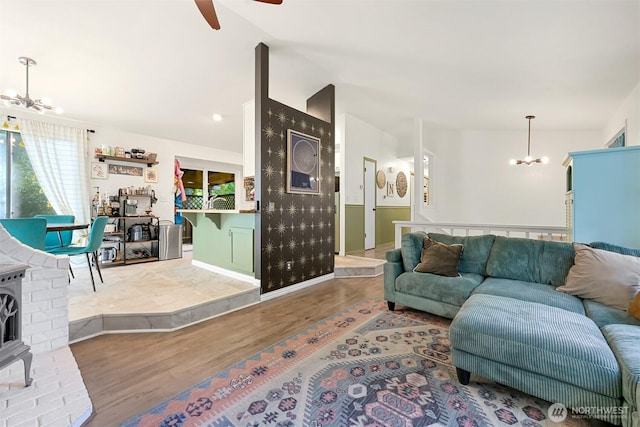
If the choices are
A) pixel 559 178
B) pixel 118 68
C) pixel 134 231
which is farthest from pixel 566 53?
pixel 134 231

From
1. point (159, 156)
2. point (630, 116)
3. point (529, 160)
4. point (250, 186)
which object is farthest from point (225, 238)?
point (529, 160)

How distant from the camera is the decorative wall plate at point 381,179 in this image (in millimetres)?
6465

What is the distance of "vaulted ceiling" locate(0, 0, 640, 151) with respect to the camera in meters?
2.39

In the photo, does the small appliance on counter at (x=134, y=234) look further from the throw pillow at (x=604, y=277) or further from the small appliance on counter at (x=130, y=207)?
the throw pillow at (x=604, y=277)

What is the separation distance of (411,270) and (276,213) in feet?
5.59

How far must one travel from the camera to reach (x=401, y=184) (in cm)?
776

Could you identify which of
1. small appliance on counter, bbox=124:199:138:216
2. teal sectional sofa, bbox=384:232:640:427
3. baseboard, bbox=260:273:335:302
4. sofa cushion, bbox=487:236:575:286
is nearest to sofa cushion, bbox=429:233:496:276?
sofa cushion, bbox=487:236:575:286

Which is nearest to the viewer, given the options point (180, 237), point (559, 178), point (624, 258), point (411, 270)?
point (624, 258)

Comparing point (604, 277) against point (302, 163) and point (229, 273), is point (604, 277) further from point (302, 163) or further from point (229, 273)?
point (229, 273)

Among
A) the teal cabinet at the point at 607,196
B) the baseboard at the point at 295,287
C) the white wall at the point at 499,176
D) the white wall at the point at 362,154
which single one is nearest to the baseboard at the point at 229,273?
the baseboard at the point at 295,287

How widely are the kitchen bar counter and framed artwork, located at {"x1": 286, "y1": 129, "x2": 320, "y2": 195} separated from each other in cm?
72

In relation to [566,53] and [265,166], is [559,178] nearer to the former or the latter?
[566,53]

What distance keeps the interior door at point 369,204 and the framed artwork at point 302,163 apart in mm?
2337

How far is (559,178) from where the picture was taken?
239 inches
